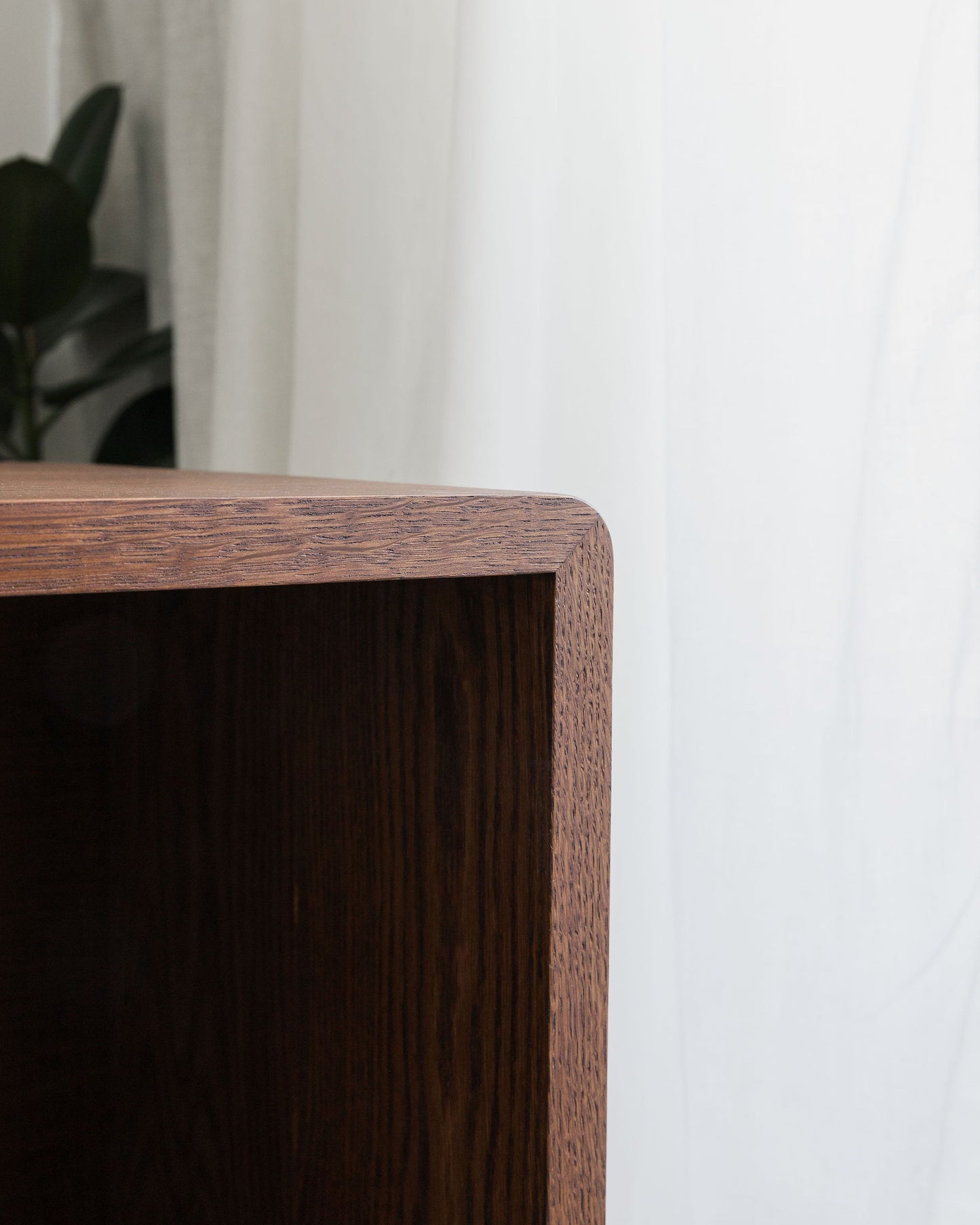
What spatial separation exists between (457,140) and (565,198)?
0.08 meters

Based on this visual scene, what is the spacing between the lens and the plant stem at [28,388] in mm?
1444

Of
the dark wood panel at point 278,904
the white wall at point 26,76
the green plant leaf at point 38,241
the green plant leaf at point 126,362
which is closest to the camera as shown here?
the dark wood panel at point 278,904

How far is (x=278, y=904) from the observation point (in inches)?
22.7

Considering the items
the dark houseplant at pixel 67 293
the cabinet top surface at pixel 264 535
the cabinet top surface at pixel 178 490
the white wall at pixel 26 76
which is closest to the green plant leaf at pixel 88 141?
the dark houseplant at pixel 67 293

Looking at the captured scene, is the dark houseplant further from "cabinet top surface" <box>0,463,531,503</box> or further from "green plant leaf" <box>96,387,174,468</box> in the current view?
"cabinet top surface" <box>0,463,531,503</box>

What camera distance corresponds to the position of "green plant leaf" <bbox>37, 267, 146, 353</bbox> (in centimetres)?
143

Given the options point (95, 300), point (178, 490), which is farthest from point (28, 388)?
point (178, 490)

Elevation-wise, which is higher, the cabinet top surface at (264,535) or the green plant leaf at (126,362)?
the green plant leaf at (126,362)

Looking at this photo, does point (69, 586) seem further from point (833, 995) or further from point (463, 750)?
point (833, 995)

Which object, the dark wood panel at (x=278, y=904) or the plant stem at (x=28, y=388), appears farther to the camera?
the plant stem at (x=28, y=388)

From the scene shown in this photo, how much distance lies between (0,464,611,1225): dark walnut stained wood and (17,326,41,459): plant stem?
83cm

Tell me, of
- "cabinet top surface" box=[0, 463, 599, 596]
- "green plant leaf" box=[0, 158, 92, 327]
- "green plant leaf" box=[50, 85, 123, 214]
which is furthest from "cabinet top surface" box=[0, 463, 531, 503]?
"green plant leaf" box=[50, 85, 123, 214]

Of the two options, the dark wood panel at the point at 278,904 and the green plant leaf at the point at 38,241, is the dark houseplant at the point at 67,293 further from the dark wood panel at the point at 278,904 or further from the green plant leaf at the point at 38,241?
the dark wood panel at the point at 278,904

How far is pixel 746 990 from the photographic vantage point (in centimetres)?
80
